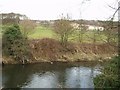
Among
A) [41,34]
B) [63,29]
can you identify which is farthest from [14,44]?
[41,34]

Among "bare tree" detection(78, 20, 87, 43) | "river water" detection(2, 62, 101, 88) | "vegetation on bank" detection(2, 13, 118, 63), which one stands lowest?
"river water" detection(2, 62, 101, 88)

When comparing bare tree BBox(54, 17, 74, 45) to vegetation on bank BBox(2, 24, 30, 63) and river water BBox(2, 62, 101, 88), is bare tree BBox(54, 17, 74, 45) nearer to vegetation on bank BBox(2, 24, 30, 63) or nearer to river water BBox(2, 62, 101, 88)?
river water BBox(2, 62, 101, 88)

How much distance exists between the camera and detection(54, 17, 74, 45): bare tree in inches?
1599

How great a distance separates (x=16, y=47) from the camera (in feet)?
113

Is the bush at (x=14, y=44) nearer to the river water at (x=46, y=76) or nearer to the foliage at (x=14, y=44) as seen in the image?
the foliage at (x=14, y=44)

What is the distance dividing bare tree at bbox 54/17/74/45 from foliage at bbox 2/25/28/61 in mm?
7512

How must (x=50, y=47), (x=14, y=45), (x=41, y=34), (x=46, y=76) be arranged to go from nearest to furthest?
(x=46, y=76) → (x=14, y=45) → (x=50, y=47) → (x=41, y=34)

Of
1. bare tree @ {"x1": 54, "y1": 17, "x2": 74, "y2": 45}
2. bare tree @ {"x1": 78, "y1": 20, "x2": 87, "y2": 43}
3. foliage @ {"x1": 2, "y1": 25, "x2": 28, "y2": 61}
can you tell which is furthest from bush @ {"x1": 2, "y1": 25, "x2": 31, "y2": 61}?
bare tree @ {"x1": 78, "y1": 20, "x2": 87, "y2": 43}

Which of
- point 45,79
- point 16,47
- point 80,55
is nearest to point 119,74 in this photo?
point 45,79

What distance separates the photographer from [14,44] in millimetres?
34531

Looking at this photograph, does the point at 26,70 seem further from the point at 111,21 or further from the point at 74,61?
the point at 111,21

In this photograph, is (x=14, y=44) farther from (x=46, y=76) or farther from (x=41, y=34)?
(x=41, y=34)

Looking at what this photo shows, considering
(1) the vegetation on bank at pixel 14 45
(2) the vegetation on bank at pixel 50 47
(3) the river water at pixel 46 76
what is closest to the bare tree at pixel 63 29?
(2) the vegetation on bank at pixel 50 47

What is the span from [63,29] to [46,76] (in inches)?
603
